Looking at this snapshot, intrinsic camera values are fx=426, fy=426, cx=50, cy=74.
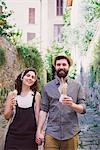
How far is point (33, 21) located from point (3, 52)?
23.6 metres

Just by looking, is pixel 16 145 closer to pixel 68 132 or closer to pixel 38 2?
pixel 68 132

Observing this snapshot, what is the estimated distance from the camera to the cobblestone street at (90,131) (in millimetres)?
7542

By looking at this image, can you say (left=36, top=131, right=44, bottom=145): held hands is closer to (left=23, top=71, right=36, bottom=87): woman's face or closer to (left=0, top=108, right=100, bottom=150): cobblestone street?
(left=23, top=71, right=36, bottom=87): woman's face

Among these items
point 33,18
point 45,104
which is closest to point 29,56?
point 45,104

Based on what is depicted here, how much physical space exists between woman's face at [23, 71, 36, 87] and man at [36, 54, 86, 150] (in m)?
0.19

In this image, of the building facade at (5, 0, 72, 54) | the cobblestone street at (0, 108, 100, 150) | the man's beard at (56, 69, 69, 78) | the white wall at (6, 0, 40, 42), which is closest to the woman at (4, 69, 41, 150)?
the man's beard at (56, 69, 69, 78)

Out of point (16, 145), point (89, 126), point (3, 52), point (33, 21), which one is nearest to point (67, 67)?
point (16, 145)

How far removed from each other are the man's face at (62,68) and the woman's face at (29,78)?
0.28 meters

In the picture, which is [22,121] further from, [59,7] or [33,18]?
[59,7]

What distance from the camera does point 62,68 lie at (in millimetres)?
3994

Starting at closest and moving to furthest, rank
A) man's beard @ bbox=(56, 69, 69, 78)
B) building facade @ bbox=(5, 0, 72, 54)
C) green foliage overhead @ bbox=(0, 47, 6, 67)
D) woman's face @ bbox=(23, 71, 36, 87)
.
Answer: man's beard @ bbox=(56, 69, 69, 78)
woman's face @ bbox=(23, 71, 36, 87)
green foliage overhead @ bbox=(0, 47, 6, 67)
building facade @ bbox=(5, 0, 72, 54)

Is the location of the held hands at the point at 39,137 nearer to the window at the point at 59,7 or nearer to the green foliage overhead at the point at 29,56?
the green foliage overhead at the point at 29,56

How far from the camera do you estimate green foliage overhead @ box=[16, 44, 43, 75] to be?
43.9 ft

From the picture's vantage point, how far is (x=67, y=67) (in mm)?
4020
